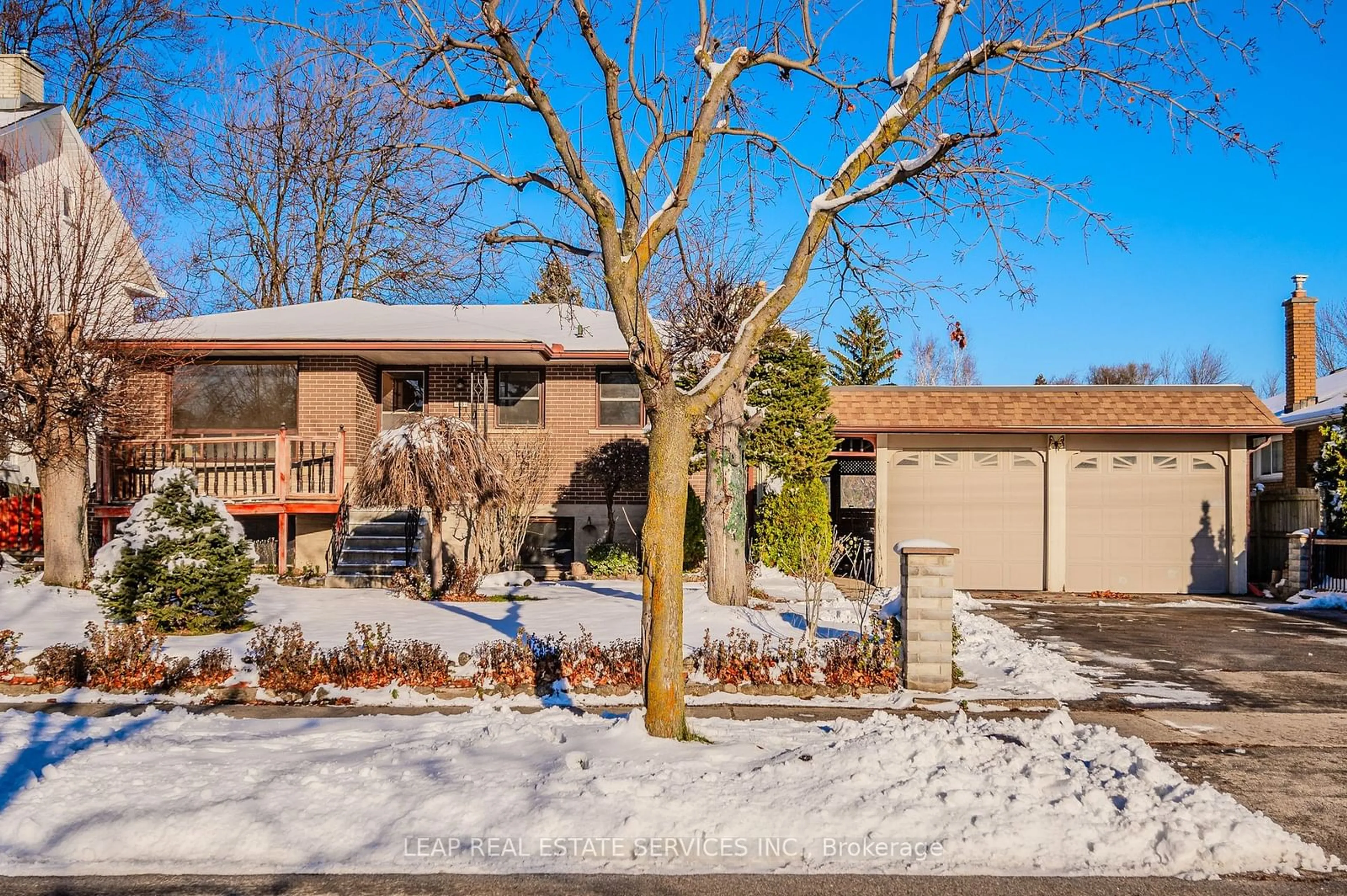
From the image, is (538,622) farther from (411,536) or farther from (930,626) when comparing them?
(411,536)

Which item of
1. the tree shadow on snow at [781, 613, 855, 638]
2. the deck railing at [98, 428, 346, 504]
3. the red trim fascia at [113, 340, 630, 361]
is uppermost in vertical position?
the red trim fascia at [113, 340, 630, 361]

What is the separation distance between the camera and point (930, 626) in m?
8.39

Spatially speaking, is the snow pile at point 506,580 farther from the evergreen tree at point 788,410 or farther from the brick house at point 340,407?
the evergreen tree at point 788,410

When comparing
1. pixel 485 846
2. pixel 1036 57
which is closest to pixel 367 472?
pixel 485 846

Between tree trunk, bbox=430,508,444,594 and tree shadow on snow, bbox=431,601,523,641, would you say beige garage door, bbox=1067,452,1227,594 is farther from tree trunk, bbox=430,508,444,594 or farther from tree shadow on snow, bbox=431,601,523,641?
tree trunk, bbox=430,508,444,594

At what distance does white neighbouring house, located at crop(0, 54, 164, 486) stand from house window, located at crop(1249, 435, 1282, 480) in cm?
2558

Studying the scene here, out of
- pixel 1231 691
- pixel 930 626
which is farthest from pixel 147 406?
pixel 1231 691

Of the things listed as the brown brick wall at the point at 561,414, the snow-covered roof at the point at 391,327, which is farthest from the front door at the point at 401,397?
the snow-covered roof at the point at 391,327

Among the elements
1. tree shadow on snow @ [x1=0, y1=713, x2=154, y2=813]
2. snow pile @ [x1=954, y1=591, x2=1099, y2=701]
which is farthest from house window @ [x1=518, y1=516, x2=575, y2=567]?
tree shadow on snow @ [x1=0, y1=713, x2=154, y2=813]

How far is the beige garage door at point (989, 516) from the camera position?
57.9ft

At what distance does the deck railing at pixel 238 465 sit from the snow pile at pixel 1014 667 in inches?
414

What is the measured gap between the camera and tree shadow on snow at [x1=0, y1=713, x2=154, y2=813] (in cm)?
551

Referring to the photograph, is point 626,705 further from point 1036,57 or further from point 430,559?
point 430,559

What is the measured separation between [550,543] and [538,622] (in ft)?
24.7
